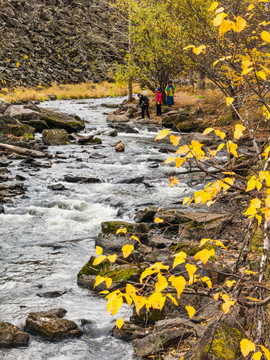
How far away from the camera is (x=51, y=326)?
5.64 meters

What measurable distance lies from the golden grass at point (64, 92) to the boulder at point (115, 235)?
83.3 ft

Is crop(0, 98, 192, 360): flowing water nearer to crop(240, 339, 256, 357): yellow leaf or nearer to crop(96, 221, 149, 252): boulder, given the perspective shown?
crop(96, 221, 149, 252): boulder

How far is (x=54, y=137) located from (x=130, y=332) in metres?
15.7

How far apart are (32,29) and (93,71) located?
32.7 ft

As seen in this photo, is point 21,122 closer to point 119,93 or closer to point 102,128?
point 102,128

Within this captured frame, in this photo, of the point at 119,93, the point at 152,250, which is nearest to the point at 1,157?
the point at 152,250

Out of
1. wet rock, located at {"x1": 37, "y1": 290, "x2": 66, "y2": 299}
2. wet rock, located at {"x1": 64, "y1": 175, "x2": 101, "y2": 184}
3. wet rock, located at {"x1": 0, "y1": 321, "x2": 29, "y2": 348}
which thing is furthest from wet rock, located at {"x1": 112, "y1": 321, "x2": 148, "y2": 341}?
wet rock, located at {"x1": 64, "y1": 175, "x2": 101, "y2": 184}

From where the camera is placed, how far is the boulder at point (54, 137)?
19.8 metres

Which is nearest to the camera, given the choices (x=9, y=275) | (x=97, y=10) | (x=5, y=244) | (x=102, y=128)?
(x=9, y=275)

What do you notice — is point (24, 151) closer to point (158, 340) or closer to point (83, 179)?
point (83, 179)

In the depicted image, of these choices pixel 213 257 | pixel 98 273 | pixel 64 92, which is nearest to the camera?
pixel 213 257

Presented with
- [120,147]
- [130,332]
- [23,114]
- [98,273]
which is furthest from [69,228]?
[23,114]

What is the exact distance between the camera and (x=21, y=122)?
2147 centimetres

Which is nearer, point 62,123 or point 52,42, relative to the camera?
point 62,123
